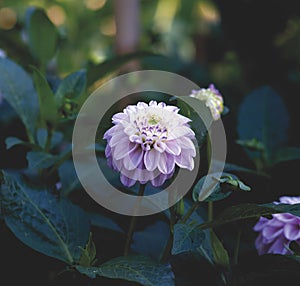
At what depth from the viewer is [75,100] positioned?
93 cm

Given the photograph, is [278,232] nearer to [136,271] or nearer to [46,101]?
[136,271]

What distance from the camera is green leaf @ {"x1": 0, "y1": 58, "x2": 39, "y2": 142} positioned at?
973 mm

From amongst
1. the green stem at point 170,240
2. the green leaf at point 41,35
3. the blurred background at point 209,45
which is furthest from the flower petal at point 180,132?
the green leaf at point 41,35

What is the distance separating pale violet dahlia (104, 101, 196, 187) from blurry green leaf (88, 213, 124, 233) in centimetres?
20

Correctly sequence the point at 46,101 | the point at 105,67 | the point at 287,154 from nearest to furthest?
1. the point at 46,101
2. the point at 287,154
3. the point at 105,67

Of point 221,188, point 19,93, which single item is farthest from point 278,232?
point 19,93

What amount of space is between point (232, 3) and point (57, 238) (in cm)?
118

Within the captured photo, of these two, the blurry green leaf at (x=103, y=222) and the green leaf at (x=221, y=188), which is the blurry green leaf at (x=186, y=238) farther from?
the blurry green leaf at (x=103, y=222)

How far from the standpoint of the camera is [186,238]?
68 cm

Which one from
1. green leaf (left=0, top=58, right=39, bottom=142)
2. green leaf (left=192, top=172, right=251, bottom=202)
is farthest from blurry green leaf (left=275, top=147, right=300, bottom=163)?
green leaf (left=0, top=58, right=39, bottom=142)

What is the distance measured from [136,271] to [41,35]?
28.4 inches

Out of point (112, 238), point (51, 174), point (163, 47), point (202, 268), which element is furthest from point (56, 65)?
point (202, 268)

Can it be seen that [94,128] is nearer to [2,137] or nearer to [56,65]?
[2,137]

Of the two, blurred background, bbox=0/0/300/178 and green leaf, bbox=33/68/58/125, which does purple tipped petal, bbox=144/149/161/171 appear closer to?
green leaf, bbox=33/68/58/125
